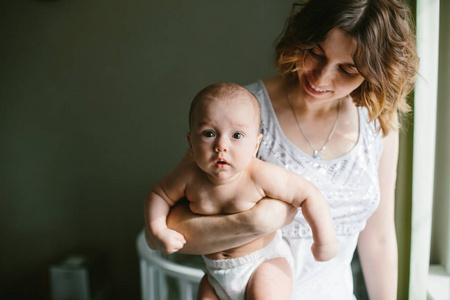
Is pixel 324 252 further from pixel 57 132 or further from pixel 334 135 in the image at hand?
pixel 57 132

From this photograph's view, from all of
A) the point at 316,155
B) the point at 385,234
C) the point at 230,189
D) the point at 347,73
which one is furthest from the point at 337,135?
the point at 230,189

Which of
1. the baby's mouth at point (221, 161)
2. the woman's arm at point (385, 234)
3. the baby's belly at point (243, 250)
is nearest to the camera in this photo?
the baby's mouth at point (221, 161)

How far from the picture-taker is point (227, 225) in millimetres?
792

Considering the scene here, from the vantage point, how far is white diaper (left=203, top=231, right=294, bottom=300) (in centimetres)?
82

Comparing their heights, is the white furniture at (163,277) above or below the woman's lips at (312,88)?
below

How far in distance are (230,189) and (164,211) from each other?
16 centimetres

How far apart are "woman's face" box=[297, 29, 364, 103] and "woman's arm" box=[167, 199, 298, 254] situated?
31 centimetres

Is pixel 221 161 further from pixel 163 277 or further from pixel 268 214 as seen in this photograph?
pixel 163 277

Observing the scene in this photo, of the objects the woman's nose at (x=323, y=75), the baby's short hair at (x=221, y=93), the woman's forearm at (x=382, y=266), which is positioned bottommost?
the woman's forearm at (x=382, y=266)

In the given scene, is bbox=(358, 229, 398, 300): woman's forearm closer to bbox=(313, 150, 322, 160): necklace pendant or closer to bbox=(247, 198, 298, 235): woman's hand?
bbox=(313, 150, 322, 160): necklace pendant

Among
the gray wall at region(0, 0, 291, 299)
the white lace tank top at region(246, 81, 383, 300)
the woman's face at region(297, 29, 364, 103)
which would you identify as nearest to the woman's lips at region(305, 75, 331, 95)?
the woman's face at region(297, 29, 364, 103)

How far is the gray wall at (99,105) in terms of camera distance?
2.22 meters

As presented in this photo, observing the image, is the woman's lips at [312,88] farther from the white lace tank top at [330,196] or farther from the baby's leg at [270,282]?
the baby's leg at [270,282]

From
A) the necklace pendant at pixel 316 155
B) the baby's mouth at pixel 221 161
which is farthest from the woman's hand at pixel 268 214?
the necklace pendant at pixel 316 155
